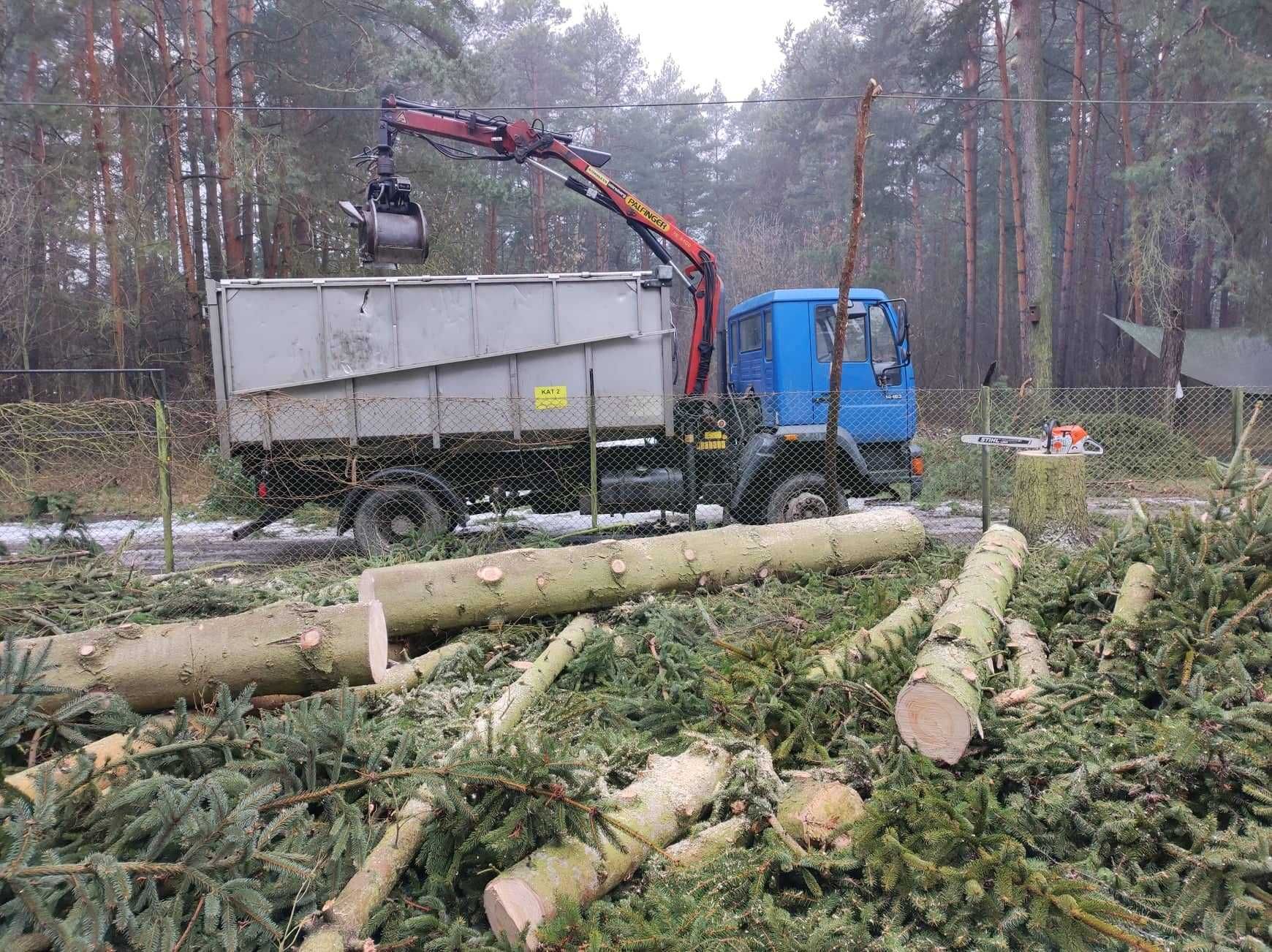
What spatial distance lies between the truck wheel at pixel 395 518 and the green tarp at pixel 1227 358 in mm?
17984

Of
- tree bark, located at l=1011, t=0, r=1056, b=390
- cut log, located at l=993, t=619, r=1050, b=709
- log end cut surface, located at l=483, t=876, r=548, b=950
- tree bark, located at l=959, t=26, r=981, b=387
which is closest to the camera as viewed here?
log end cut surface, located at l=483, t=876, r=548, b=950

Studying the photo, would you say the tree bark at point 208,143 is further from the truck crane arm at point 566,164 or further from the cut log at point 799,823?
the cut log at point 799,823

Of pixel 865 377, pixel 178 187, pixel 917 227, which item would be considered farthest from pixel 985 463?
pixel 917 227

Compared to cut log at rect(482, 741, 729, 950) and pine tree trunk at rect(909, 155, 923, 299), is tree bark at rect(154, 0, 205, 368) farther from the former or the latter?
pine tree trunk at rect(909, 155, 923, 299)

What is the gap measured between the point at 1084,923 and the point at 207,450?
798 cm

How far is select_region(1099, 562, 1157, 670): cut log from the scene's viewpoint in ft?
12.2

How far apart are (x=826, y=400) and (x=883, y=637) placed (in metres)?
4.97

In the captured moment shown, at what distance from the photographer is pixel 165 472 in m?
7.25

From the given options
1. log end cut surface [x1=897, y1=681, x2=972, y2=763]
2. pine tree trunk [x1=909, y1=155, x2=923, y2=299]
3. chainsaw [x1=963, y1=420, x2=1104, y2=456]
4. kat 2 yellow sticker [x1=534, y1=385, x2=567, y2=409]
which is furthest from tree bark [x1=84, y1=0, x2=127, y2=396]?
pine tree trunk [x1=909, y1=155, x2=923, y2=299]

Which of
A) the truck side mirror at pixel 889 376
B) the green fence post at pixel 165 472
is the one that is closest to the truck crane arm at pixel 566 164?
the truck side mirror at pixel 889 376

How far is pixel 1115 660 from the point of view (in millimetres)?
3670

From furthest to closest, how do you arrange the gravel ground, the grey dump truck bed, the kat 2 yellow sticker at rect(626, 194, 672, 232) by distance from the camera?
the kat 2 yellow sticker at rect(626, 194, 672, 232), the gravel ground, the grey dump truck bed

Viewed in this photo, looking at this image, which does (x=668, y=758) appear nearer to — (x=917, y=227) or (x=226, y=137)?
(x=226, y=137)

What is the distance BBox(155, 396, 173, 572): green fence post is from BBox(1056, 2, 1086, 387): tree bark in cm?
1838
